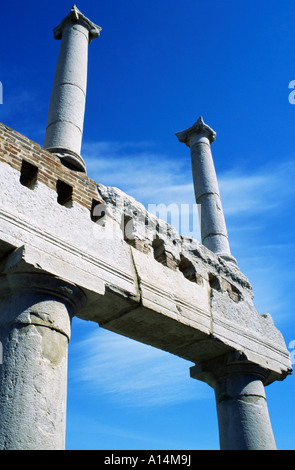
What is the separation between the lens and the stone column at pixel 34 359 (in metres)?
3.71

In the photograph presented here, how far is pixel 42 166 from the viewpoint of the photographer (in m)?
5.26

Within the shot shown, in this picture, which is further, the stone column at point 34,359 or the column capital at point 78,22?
the column capital at point 78,22

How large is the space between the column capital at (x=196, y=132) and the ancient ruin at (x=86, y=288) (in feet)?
8.13

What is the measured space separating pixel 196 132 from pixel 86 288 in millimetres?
6178

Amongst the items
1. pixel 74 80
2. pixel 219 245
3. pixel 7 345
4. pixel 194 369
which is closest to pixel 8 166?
pixel 7 345

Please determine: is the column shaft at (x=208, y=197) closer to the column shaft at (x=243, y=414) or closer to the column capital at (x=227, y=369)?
the column capital at (x=227, y=369)

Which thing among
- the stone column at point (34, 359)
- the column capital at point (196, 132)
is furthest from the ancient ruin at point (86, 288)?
the column capital at point (196, 132)

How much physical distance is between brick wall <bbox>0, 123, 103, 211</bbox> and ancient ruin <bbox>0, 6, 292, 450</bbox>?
15 mm

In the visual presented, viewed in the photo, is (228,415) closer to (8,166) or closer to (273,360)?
(273,360)

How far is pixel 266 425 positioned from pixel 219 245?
3214mm

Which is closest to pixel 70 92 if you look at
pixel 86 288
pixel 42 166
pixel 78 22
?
pixel 78 22

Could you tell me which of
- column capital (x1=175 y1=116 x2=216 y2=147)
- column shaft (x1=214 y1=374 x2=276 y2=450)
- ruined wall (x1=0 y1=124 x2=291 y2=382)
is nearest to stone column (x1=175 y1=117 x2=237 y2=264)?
column capital (x1=175 y1=116 x2=216 y2=147)

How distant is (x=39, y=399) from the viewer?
3891 mm

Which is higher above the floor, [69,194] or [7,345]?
[69,194]
